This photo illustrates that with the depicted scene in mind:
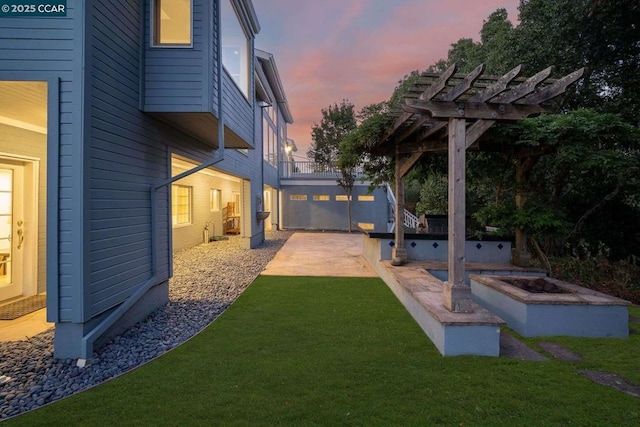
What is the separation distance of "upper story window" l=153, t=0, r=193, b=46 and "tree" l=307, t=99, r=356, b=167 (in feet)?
60.1

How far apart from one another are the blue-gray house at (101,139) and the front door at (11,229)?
0.01m

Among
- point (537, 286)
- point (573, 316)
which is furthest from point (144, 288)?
point (573, 316)

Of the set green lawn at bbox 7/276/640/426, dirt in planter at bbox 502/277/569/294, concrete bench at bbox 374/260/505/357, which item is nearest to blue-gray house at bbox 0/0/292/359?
green lawn at bbox 7/276/640/426

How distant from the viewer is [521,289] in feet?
13.6

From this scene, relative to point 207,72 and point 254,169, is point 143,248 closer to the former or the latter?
point 207,72

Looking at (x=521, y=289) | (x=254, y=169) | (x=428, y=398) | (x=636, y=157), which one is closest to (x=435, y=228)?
(x=636, y=157)

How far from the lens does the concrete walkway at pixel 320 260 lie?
22.2 ft

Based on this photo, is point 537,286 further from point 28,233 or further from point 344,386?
point 28,233

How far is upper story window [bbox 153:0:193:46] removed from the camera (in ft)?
13.7

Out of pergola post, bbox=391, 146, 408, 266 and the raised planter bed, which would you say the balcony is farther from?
the raised planter bed

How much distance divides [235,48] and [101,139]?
435 cm

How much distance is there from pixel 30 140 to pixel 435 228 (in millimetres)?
9333

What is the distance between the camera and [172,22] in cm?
429

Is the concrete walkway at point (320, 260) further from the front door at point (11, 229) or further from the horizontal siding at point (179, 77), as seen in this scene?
the front door at point (11, 229)
